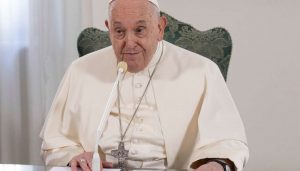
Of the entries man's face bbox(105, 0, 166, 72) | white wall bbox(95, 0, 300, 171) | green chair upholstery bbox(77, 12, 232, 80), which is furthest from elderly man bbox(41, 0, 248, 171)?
white wall bbox(95, 0, 300, 171)

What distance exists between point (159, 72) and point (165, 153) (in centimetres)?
33

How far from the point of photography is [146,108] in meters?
1.77

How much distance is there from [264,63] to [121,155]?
1552 millimetres

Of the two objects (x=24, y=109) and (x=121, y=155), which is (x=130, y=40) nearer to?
(x=121, y=155)

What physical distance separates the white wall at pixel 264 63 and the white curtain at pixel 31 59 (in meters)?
0.24

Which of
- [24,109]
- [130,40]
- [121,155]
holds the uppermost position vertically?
[130,40]

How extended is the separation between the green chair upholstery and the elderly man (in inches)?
8.0

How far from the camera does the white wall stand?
275cm

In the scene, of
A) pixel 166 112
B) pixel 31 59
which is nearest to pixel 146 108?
pixel 166 112

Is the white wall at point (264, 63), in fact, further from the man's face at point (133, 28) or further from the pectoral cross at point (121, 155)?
the pectoral cross at point (121, 155)

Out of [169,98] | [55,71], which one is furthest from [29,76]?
[169,98]

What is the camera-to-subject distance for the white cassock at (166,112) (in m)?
1.69

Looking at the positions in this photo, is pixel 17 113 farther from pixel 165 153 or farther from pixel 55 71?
pixel 165 153

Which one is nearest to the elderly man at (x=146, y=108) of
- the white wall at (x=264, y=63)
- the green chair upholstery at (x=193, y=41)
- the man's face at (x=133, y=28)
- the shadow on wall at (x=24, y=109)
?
the man's face at (x=133, y=28)
